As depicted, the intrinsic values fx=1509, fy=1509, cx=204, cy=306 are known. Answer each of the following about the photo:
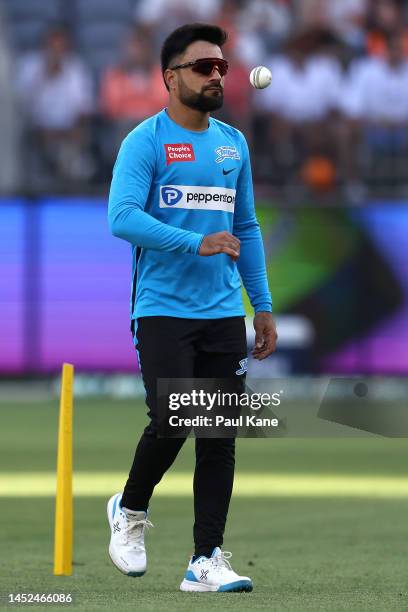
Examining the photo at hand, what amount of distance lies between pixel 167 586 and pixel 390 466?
222 inches

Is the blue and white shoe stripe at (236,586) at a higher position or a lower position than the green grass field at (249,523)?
higher

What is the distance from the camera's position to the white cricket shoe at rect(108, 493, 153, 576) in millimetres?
6121

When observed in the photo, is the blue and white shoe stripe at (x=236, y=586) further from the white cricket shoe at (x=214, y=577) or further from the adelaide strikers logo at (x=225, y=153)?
the adelaide strikers logo at (x=225, y=153)

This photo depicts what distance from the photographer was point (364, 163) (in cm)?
1758

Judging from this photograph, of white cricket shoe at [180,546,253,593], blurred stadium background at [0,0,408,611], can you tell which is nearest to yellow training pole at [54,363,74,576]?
white cricket shoe at [180,546,253,593]

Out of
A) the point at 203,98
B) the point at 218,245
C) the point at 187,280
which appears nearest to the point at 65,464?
the point at 187,280

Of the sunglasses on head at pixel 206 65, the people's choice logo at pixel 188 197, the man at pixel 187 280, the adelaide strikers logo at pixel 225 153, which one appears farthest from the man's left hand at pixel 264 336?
the sunglasses on head at pixel 206 65

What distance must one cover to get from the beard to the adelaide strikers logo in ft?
0.56

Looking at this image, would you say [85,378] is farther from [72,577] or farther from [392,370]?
[72,577]

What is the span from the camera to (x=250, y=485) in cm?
1048

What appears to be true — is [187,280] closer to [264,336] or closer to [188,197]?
[188,197]

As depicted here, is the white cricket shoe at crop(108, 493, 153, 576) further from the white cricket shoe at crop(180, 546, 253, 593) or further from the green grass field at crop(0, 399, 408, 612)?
the white cricket shoe at crop(180, 546, 253, 593)

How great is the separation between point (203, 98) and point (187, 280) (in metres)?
0.73

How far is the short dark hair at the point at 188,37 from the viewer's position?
6.00m
